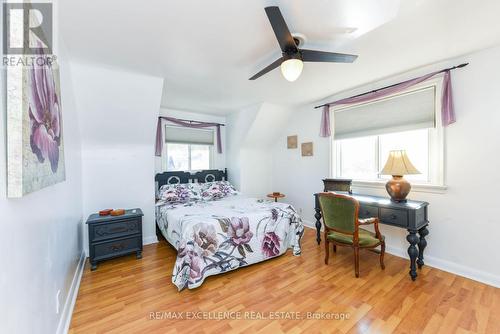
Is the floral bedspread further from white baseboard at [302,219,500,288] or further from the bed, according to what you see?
white baseboard at [302,219,500,288]

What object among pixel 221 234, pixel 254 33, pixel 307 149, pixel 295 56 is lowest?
pixel 221 234

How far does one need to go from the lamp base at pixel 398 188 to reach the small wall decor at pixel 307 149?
166cm

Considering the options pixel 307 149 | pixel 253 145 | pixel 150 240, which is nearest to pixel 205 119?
pixel 253 145

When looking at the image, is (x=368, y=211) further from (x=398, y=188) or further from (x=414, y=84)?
(x=414, y=84)

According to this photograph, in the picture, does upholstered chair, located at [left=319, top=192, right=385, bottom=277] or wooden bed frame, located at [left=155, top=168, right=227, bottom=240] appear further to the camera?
wooden bed frame, located at [left=155, top=168, right=227, bottom=240]

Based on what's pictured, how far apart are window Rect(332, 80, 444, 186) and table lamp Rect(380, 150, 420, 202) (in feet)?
1.43

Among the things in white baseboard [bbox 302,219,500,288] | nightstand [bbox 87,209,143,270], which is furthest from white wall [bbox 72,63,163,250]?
white baseboard [bbox 302,219,500,288]

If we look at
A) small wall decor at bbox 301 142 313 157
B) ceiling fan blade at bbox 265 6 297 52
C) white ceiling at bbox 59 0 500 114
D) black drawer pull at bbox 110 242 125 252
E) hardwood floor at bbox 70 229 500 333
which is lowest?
hardwood floor at bbox 70 229 500 333

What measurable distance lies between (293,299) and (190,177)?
3.06 metres

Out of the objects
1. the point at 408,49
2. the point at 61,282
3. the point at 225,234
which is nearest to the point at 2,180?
the point at 61,282

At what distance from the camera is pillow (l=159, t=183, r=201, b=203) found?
3.60 meters

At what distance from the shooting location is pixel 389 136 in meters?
3.12

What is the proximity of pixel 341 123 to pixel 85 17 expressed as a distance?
354 centimetres

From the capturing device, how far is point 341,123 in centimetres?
365
